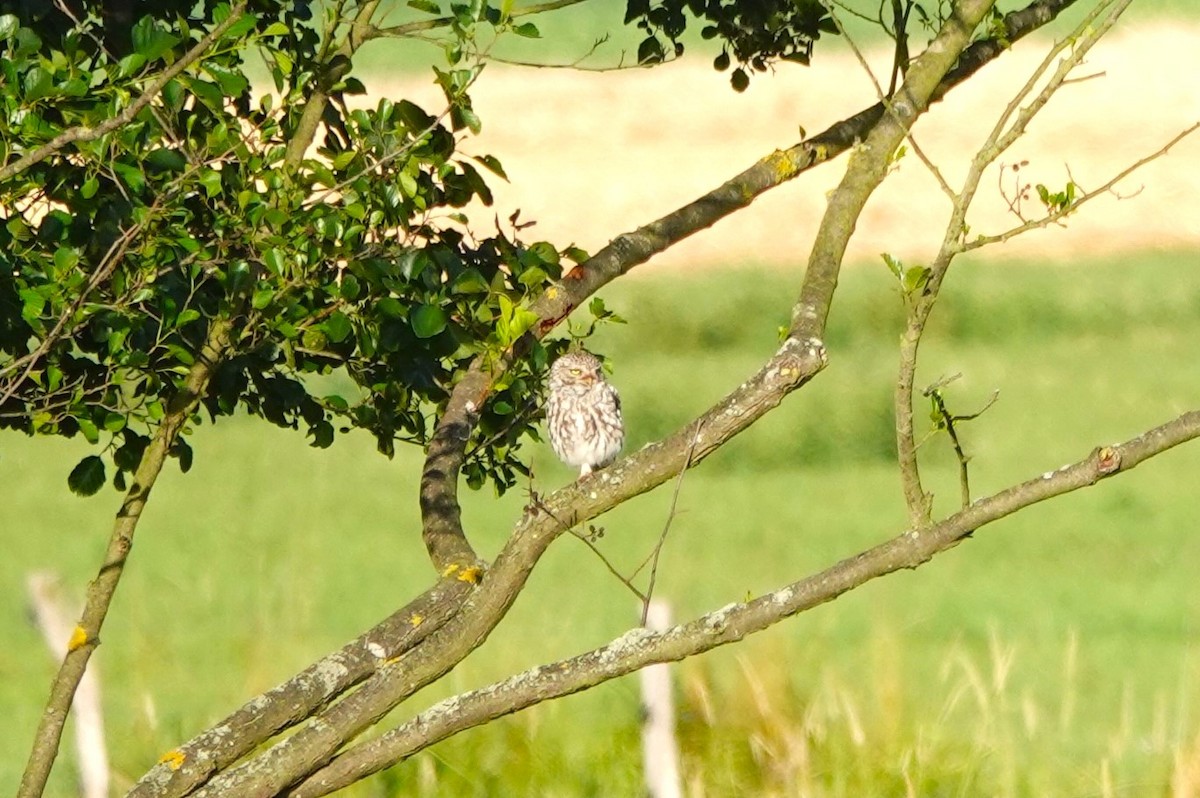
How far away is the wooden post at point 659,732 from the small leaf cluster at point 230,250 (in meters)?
2.18

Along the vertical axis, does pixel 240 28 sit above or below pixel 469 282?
above

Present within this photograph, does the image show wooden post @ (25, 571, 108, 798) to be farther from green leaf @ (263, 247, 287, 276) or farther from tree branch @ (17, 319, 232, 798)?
green leaf @ (263, 247, 287, 276)

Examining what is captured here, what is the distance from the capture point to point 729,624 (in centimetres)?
261

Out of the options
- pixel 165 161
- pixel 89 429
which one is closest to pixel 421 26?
pixel 165 161

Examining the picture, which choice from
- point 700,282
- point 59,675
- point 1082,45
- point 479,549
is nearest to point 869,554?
point 1082,45

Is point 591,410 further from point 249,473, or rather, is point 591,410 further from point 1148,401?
point 1148,401

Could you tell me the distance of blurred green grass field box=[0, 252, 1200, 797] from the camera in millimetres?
6172

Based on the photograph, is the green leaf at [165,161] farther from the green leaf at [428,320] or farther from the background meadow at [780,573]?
the background meadow at [780,573]

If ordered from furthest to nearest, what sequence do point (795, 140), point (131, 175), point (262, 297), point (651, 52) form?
point (795, 140) < point (651, 52) < point (262, 297) < point (131, 175)

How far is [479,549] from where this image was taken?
9.62 meters

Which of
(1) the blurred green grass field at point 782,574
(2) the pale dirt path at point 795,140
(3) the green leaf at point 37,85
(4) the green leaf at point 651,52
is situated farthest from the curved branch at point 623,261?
(2) the pale dirt path at point 795,140

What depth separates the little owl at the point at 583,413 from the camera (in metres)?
5.45

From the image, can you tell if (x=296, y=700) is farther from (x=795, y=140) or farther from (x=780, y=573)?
(x=795, y=140)

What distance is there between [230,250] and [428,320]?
0.42 metres
